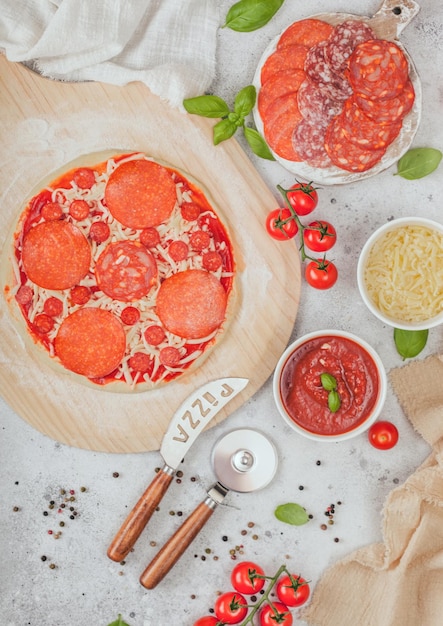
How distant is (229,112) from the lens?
2.61 m

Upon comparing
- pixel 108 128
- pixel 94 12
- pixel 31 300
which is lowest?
pixel 31 300

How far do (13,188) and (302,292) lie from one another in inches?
49.1

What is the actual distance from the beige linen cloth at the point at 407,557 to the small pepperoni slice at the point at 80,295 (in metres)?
1.29

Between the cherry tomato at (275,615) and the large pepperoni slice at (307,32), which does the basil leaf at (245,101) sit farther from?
the cherry tomato at (275,615)

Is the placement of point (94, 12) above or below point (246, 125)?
above

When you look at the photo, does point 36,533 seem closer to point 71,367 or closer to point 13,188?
point 71,367

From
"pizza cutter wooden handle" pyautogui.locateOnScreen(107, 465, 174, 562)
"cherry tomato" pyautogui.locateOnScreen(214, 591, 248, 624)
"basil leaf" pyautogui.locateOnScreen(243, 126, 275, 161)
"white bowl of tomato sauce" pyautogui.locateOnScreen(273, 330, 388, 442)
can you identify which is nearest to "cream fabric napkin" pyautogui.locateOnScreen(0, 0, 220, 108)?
"basil leaf" pyautogui.locateOnScreen(243, 126, 275, 161)

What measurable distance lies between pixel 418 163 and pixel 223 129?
2.58 feet

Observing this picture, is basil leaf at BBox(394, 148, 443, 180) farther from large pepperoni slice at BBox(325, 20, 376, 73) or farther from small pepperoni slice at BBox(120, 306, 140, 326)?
small pepperoni slice at BBox(120, 306, 140, 326)

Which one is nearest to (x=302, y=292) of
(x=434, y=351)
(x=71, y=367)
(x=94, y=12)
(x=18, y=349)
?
(x=434, y=351)

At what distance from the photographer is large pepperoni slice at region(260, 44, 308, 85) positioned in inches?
98.8

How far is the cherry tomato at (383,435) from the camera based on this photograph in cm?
270

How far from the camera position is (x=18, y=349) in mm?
2684

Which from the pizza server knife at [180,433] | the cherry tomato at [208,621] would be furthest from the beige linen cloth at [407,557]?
the pizza server knife at [180,433]
